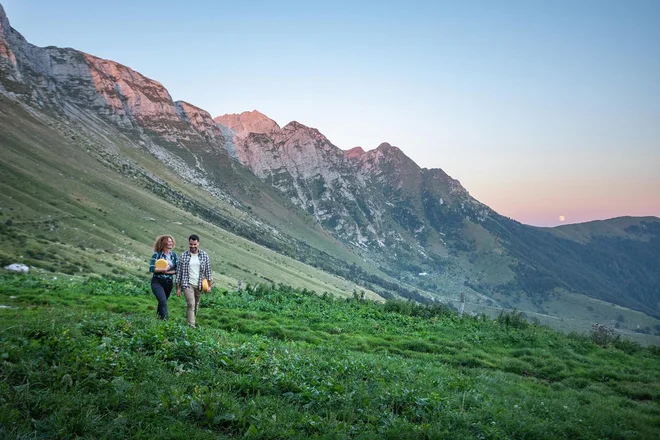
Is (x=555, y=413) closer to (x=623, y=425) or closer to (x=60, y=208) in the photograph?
(x=623, y=425)

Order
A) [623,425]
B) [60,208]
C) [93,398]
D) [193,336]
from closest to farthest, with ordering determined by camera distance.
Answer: [93,398]
[623,425]
[193,336]
[60,208]

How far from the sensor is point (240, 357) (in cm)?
1005

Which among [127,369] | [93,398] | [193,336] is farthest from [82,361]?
[193,336]

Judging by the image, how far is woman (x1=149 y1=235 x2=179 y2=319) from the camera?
1428 cm

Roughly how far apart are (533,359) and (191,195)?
187 metres

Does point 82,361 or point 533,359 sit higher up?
point 533,359

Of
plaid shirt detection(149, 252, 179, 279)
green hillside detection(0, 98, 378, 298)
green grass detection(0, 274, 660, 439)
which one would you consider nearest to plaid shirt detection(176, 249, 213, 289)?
plaid shirt detection(149, 252, 179, 279)

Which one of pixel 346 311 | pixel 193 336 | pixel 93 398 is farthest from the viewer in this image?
pixel 346 311

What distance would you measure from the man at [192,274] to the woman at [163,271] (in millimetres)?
306

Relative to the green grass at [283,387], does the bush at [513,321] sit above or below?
above

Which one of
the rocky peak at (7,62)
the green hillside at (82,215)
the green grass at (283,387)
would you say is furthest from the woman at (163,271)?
the rocky peak at (7,62)

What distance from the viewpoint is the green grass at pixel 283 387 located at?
6367 millimetres

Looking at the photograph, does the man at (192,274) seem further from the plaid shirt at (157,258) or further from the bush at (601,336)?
the bush at (601,336)

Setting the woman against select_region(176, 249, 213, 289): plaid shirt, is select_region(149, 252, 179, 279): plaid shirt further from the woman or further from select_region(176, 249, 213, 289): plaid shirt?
select_region(176, 249, 213, 289): plaid shirt
